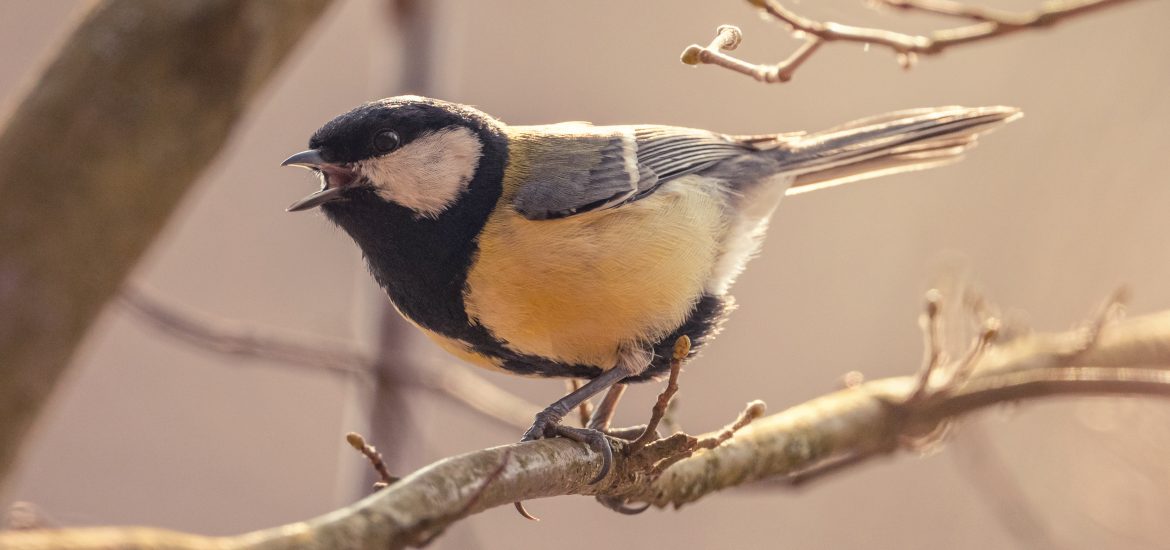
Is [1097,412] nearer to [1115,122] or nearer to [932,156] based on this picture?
[932,156]

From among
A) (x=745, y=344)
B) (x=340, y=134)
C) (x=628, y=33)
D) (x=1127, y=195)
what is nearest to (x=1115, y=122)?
(x=1127, y=195)

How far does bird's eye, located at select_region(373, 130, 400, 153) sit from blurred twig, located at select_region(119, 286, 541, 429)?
594 millimetres

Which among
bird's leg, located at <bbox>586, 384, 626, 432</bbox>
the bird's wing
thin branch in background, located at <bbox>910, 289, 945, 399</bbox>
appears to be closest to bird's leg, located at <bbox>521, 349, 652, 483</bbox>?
bird's leg, located at <bbox>586, 384, 626, 432</bbox>

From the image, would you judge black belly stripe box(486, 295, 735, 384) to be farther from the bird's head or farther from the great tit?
the bird's head

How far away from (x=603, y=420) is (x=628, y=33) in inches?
130

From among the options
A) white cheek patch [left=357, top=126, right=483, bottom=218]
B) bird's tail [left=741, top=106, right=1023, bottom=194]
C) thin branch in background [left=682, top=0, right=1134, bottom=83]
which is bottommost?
bird's tail [left=741, top=106, right=1023, bottom=194]

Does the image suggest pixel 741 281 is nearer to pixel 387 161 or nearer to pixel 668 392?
pixel 387 161

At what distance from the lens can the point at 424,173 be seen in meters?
2.12

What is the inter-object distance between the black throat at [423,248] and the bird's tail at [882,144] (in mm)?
1025

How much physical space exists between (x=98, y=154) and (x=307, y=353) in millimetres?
822

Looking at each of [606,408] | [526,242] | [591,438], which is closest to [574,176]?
[526,242]

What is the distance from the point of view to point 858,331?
502 cm

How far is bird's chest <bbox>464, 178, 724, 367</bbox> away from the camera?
2.02 m

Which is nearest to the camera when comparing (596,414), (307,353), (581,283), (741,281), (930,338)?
(581,283)
